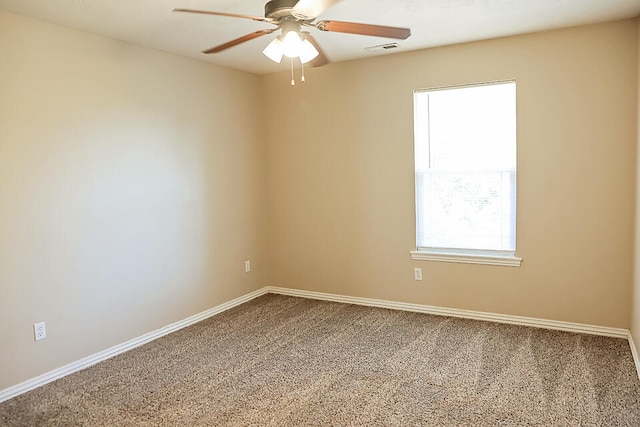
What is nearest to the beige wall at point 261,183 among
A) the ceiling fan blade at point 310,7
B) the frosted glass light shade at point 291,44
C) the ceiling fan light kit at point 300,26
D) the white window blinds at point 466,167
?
the white window blinds at point 466,167

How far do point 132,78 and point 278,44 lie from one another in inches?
67.7

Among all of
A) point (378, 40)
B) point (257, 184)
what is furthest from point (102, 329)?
point (378, 40)

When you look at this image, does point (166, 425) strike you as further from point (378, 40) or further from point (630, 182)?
point (630, 182)

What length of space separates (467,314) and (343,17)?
2.67 metres

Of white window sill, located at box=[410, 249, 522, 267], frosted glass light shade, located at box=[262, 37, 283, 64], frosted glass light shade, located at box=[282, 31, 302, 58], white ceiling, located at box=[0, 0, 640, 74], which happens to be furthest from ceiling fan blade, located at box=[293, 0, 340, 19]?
white window sill, located at box=[410, 249, 522, 267]

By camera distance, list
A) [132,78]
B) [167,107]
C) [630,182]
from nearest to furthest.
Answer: [630,182]
[132,78]
[167,107]

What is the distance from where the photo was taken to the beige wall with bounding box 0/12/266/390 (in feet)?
9.80

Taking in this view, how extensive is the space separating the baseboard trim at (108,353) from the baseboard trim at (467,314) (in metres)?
0.67

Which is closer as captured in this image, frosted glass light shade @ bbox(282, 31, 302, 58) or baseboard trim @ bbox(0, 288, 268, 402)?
frosted glass light shade @ bbox(282, 31, 302, 58)

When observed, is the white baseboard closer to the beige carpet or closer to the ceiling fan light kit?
the beige carpet

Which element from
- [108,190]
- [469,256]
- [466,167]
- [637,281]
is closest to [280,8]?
[108,190]

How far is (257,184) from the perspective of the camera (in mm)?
5027

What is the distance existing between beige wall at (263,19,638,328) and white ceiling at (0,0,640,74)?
317 mm

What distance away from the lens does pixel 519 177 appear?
3814 millimetres
